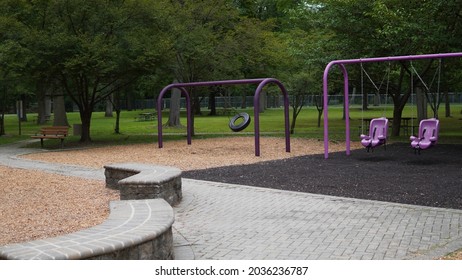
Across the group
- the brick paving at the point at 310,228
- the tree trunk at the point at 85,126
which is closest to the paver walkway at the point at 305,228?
the brick paving at the point at 310,228

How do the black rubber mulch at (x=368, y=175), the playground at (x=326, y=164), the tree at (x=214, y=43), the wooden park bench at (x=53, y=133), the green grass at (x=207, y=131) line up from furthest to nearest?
the green grass at (x=207, y=131) → the tree at (x=214, y=43) → the wooden park bench at (x=53, y=133) → the playground at (x=326, y=164) → the black rubber mulch at (x=368, y=175)

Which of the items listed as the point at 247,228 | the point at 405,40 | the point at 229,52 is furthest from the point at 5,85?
the point at 247,228

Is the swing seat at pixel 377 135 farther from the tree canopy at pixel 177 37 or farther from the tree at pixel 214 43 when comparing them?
the tree at pixel 214 43

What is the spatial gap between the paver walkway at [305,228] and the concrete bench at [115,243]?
1.79 feet

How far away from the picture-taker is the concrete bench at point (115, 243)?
439cm

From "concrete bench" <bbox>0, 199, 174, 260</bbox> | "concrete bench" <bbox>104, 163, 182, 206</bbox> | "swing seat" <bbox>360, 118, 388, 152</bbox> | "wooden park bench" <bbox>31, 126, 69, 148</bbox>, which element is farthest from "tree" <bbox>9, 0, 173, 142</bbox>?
"concrete bench" <bbox>0, 199, 174, 260</bbox>

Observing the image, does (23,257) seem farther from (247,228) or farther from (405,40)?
(405,40)

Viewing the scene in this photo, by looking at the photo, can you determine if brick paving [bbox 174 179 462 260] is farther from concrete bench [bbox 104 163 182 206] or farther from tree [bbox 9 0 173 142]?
tree [bbox 9 0 173 142]

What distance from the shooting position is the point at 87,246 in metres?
4.56

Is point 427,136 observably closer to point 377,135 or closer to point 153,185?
point 377,135

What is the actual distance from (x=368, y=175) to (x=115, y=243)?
26.5ft

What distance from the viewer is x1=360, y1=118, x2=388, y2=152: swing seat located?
14.9 metres

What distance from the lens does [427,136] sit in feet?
47.4

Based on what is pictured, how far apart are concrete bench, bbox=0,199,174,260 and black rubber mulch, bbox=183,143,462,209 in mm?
4497
